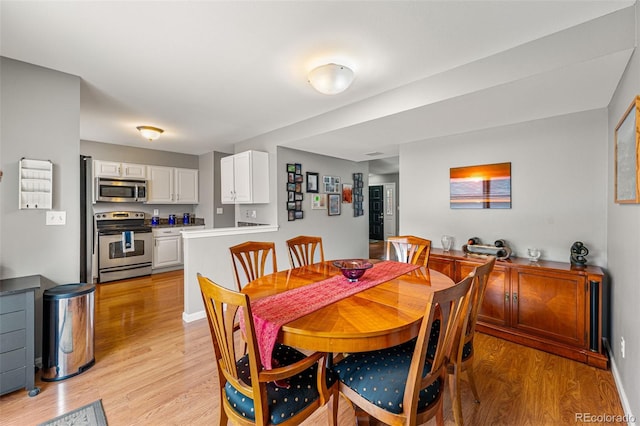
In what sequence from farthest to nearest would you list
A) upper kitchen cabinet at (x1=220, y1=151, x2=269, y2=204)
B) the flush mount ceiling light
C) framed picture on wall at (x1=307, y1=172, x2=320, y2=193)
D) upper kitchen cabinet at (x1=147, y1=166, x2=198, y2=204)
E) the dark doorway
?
the dark doorway → upper kitchen cabinet at (x1=147, y1=166, x2=198, y2=204) → framed picture on wall at (x1=307, y1=172, x2=320, y2=193) → upper kitchen cabinet at (x1=220, y1=151, x2=269, y2=204) → the flush mount ceiling light

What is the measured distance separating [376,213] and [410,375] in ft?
27.6

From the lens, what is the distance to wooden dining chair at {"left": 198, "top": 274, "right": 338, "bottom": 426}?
1.12 m

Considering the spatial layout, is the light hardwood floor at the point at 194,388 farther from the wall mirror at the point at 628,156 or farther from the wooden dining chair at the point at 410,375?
the wall mirror at the point at 628,156

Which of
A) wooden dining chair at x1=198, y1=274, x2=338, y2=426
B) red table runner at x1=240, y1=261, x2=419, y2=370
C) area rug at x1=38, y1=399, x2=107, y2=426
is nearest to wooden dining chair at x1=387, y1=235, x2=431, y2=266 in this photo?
red table runner at x1=240, y1=261, x2=419, y2=370

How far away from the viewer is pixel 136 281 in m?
4.88

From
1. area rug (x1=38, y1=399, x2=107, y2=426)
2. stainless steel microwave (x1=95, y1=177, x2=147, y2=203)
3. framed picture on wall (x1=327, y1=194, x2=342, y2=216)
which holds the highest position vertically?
stainless steel microwave (x1=95, y1=177, x2=147, y2=203)

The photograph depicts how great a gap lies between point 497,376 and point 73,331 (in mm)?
3254

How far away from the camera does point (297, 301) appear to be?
1.56 m

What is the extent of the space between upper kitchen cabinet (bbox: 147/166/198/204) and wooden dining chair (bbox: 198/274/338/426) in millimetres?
5121

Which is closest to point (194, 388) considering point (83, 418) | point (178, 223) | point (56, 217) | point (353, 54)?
point (83, 418)

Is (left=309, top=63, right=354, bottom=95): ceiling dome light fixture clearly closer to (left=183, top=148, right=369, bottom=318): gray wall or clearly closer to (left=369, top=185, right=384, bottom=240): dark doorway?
(left=183, top=148, right=369, bottom=318): gray wall

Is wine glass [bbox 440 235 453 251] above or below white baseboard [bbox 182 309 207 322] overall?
above

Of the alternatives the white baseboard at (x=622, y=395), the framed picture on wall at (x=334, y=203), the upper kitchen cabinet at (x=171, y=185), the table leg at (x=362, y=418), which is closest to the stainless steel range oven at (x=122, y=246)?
the upper kitchen cabinet at (x=171, y=185)

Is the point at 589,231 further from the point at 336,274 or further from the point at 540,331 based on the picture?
the point at 336,274
